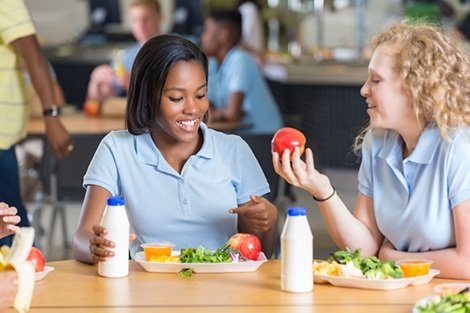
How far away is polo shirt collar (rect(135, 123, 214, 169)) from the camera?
2.99 meters

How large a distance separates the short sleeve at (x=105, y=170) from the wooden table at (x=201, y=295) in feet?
1.16

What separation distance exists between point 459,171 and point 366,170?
29 centimetres

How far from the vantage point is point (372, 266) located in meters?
2.47

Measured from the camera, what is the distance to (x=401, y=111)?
2713mm

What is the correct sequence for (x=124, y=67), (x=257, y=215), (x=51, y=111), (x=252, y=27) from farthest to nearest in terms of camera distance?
(x=252, y=27)
(x=124, y=67)
(x=51, y=111)
(x=257, y=215)

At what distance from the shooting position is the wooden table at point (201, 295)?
231 centimetres

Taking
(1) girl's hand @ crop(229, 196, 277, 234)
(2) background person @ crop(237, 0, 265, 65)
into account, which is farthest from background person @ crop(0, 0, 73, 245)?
(2) background person @ crop(237, 0, 265, 65)

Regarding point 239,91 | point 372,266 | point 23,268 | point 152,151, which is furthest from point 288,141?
point 239,91

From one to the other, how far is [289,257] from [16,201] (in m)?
1.71

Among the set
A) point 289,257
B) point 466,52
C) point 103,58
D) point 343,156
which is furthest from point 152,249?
point 103,58

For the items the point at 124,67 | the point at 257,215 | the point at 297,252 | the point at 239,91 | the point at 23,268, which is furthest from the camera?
the point at 124,67

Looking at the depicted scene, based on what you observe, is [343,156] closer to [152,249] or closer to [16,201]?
[16,201]

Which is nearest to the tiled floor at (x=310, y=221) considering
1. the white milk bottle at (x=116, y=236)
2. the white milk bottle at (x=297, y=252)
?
the white milk bottle at (x=116, y=236)

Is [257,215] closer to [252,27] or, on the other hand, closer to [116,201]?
[116,201]
